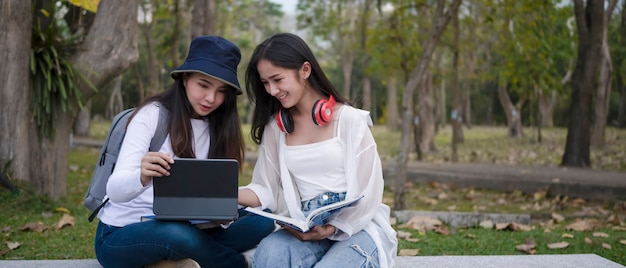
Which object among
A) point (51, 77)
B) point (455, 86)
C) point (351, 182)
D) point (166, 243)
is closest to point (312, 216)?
point (351, 182)

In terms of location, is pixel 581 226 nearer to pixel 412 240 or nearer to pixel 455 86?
pixel 412 240

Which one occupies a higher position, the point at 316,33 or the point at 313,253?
the point at 316,33

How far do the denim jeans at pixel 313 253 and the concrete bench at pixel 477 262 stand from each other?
32.6 inches

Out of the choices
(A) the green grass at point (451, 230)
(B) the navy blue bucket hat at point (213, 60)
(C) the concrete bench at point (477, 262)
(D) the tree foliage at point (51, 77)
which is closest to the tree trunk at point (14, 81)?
(D) the tree foliage at point (51, 77)

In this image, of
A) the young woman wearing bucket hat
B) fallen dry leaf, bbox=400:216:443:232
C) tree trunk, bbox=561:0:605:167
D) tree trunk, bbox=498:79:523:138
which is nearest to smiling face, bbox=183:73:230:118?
the young woman wearing bucket hat

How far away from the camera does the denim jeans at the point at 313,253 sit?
348 centimetres

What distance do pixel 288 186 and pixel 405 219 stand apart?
4591 millimetres

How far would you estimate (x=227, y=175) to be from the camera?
3.26m

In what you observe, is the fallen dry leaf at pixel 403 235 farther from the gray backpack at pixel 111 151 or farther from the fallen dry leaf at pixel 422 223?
the gray backpack at pixel 111 151

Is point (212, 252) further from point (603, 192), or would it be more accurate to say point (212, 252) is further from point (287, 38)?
point (603, 192)

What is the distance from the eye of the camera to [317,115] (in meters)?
3.62

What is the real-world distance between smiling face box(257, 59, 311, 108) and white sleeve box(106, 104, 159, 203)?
1.84 ft

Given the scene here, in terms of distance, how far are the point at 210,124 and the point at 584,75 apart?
43.6 ft

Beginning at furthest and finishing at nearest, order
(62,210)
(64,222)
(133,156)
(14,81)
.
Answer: (62,210), (14,81), (64,222), (133,156)
